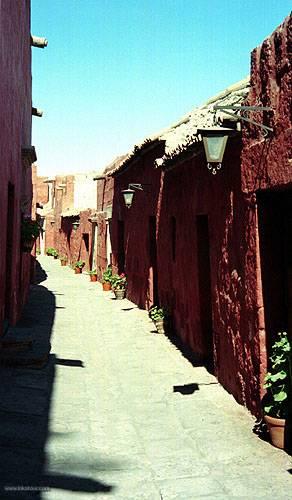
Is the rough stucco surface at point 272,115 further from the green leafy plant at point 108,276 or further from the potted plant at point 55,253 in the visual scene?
the potted plant at point 55,253

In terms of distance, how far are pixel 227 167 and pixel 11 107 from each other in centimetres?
404

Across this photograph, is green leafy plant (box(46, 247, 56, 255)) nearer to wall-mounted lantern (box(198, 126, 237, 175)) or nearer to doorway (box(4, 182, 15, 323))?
doorway (box(4, 182, 15, 323))

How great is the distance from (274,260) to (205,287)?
2588mm

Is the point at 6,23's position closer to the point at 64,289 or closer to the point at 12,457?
the point at 12,457

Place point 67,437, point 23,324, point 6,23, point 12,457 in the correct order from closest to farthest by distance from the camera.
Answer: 1. point 12,457
2. point 67,437
3. point 6,23
4. point 23,324

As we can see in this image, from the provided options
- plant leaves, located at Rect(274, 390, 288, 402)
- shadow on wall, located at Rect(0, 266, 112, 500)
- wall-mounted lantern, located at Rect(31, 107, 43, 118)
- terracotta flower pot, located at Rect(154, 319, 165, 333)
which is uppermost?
wall-mounted lantern, located at Rect(31, 107, 43, 118)

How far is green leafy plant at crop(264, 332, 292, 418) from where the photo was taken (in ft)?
15.4

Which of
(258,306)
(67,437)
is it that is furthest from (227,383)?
(67,437)

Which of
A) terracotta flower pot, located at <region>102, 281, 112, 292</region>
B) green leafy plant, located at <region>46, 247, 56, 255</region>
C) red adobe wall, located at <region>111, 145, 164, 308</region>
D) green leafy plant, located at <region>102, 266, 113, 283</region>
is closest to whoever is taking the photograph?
red adobe wall, located at <region>111, 145, 164, 308</region>

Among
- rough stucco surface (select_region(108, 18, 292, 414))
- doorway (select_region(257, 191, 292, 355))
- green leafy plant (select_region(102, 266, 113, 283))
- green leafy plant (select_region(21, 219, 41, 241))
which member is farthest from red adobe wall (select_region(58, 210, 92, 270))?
doorway (select_region(257, 191, 292, 355))

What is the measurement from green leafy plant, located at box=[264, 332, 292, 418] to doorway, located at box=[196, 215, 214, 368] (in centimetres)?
284

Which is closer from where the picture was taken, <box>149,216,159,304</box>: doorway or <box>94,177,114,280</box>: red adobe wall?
<box>149,216,159,304</box>: doorway

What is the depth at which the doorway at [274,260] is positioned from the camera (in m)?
5.26

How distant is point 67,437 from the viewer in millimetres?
4910
